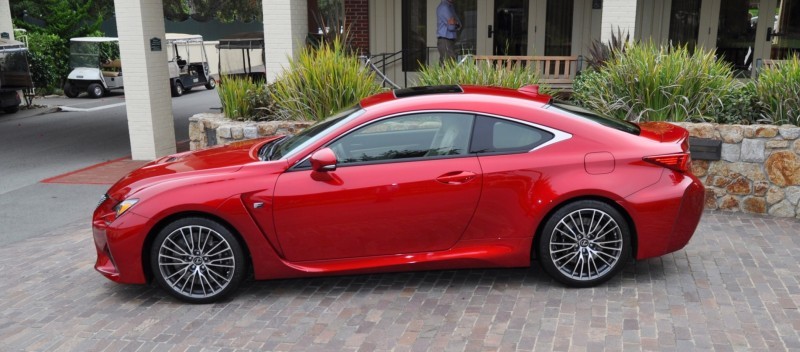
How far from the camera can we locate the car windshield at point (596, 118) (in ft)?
18.5

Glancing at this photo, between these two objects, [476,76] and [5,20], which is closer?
[476,76]

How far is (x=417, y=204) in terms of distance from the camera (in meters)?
5.25

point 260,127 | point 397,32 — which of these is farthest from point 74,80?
point 260,127

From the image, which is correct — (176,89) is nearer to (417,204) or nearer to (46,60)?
(46,60)

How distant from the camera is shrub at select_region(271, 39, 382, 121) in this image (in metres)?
8.66

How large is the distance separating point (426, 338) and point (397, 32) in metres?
12.5

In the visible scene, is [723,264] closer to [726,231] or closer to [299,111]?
[726,231]

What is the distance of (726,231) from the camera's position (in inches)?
273

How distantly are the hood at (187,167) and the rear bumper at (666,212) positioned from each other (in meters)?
2.92

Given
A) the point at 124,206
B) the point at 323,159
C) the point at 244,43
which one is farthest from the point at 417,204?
the point at 244,43

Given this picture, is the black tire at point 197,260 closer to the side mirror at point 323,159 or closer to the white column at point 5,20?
the side mirror at point 323,159

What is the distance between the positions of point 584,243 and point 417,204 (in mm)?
1268

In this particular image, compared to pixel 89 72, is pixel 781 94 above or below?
above

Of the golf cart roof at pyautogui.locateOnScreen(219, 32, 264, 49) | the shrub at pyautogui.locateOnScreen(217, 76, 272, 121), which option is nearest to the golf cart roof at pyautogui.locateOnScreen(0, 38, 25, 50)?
the golf cart roof at pyautogui.locateOnScreen(219, 32, 264, 49)
